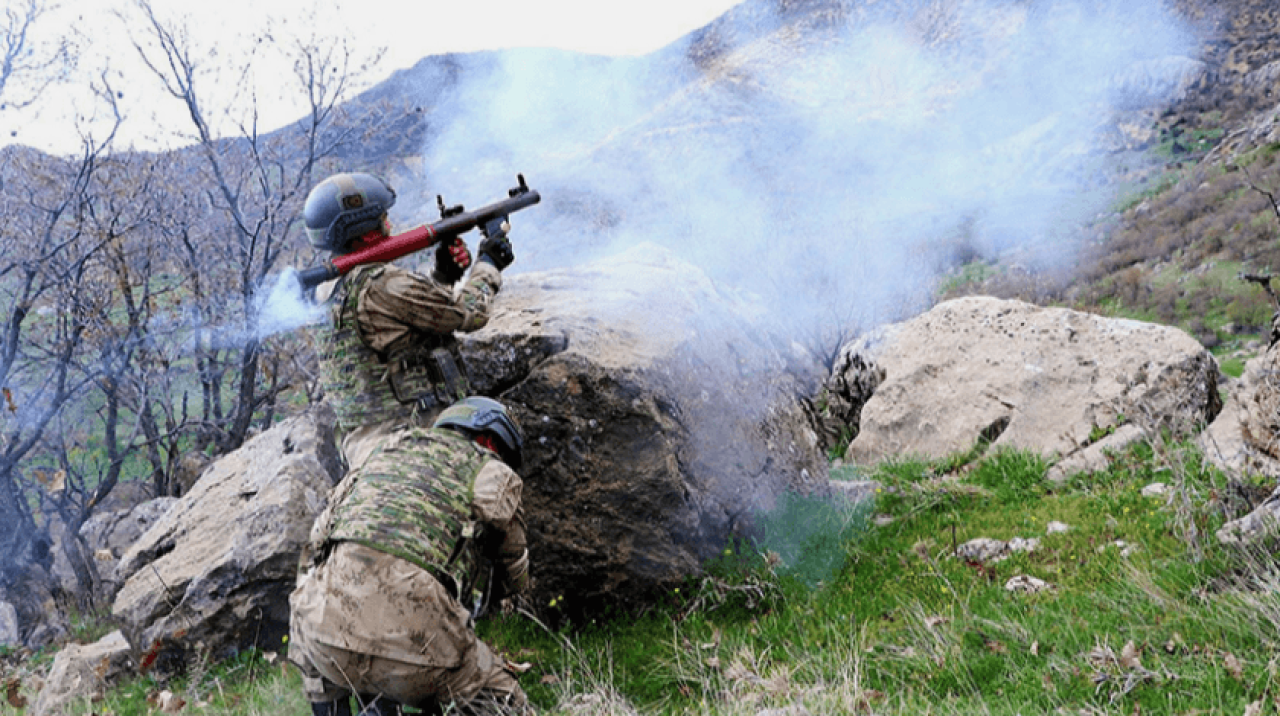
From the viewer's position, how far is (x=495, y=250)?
14.4 feet

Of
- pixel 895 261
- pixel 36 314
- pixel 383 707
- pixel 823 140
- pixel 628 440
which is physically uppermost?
pixel 36 314

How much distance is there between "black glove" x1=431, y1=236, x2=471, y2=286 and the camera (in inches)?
175

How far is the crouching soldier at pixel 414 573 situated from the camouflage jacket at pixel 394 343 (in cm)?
61

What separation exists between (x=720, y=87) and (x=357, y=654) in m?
20.5

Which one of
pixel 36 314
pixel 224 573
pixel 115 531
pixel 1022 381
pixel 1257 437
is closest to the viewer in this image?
pixel 1257 437

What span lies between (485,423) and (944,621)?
204cm

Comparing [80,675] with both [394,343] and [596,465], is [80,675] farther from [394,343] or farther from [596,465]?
[596,465]

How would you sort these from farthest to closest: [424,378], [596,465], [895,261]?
[895,261] → [596,465] → [424,378]

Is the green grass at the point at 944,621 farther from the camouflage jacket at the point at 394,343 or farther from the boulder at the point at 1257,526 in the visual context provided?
the camouflage jacket at the point at 394,343

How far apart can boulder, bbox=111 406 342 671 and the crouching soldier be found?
89.7 inches

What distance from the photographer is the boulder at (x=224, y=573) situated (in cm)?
515

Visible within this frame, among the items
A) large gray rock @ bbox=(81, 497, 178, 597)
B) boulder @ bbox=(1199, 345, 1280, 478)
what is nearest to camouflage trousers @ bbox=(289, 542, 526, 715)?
boulder @ bbox=(1199, 345, 1280, 478)

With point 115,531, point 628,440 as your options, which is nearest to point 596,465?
point 628,440

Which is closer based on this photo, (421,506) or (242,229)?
(421,506)
